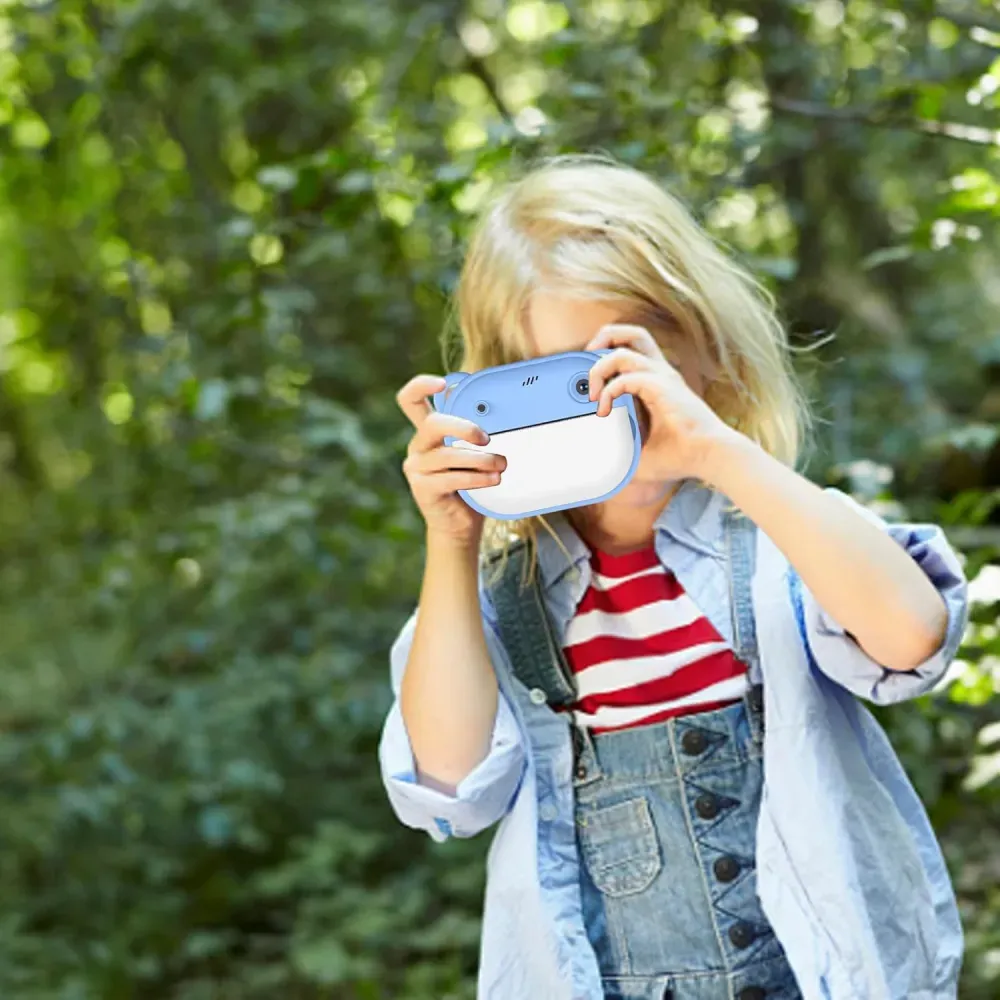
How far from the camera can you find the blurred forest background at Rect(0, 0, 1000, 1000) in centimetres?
197

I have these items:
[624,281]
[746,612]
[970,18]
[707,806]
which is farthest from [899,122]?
[707,806]

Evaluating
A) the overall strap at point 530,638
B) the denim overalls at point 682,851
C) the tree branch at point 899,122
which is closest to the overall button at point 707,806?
the denim overalls at point 682,851

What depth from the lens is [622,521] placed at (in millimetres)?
1249

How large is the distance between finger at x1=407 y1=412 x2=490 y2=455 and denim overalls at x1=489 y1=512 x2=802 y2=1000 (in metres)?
0.28

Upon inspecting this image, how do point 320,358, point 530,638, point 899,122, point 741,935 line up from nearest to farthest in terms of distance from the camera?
1. point 741,935
2. point 530,638
3. point 899,122
4. point 320,358

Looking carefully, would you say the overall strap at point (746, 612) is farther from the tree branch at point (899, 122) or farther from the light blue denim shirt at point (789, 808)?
the tree branch at point (899, 122)

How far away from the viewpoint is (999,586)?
146 cm

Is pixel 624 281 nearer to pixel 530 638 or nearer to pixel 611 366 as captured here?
pixel 611 366

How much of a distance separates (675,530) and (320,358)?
5.23 ft

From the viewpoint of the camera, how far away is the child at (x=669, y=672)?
1.05 m

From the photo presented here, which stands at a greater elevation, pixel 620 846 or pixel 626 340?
pixel 626 340

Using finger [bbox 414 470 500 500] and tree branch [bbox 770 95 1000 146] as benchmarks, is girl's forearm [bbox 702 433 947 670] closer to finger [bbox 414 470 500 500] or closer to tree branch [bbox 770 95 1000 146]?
finger [bbox 414 470 500 500]

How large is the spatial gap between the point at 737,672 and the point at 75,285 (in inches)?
101

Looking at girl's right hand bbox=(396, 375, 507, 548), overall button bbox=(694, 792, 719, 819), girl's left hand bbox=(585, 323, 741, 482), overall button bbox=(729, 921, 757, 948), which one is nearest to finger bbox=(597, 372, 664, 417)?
girl's left hand bbox=(585, 323, 741, 482)
